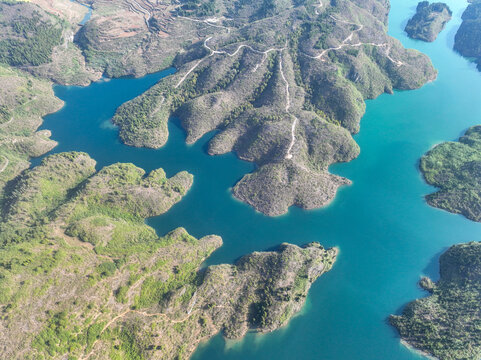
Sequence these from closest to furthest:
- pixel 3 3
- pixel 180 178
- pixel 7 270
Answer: pixel 7 270
pixel 180 178
pixel 3 3

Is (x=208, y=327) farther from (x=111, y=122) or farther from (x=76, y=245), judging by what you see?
(x=111, y=122)

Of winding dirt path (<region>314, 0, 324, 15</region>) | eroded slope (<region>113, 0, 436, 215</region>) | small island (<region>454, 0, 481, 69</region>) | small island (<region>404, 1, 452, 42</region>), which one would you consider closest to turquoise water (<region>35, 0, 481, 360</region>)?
eroded slope (<region>113, 0, 436, 215</region>)

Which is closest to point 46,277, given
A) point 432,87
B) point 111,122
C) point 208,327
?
point 208,327

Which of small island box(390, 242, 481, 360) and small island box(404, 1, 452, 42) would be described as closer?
small island box(390, 242, 481, 360)

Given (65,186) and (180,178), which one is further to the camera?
(180,178)

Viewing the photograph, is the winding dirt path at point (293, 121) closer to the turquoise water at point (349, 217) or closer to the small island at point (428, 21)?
the turquoise water at point (349, 217)

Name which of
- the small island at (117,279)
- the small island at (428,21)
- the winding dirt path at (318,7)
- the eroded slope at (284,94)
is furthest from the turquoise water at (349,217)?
the small island at (428,21)

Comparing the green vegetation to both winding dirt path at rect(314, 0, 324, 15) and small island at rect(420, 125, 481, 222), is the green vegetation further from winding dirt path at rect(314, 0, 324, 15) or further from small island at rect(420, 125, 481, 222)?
small island at rect(420, 125, 481, 222)
